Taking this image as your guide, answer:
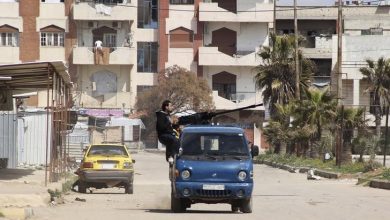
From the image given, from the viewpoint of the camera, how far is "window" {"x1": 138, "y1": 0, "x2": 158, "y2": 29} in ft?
265

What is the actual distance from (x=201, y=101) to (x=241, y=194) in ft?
190

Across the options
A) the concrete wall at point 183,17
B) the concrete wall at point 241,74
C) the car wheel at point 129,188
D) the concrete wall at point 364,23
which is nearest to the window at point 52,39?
the concrete wall at point 183,17

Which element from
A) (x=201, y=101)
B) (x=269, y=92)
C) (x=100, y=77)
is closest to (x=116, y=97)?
(x=100, y=77)

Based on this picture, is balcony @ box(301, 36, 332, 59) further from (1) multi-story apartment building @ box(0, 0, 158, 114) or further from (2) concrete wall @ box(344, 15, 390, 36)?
(1) multi-story apartment building @ box(0, 0, 158, 114)

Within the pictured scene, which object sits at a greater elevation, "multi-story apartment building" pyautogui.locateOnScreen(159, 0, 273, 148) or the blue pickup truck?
"multi-story apartment building" pyautogui.locateOnScreen(159, 0, 273, 148)

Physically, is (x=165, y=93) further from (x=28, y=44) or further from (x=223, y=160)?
(x=223, y=160)

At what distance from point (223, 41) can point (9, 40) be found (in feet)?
62.3

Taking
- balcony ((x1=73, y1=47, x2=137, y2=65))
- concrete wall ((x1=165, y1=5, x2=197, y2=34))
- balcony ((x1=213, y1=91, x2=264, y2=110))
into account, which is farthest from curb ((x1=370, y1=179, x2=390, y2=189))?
concrete wall ((x1=165, y1=5, x2=197, y2=34))

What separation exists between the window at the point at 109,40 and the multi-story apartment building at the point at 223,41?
4.19 metres

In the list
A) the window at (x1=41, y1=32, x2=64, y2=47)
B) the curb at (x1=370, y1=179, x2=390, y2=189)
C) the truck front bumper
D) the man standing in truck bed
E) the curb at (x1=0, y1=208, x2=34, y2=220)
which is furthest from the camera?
the window at (x1=41, y1=32, x2=64, y2=47)

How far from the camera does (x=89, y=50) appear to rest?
255ft

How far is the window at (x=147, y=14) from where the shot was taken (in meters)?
80.6

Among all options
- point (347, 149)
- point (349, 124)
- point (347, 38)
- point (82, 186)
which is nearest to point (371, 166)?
point (347, 149)

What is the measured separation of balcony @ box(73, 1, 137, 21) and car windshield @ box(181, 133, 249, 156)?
59.9m
